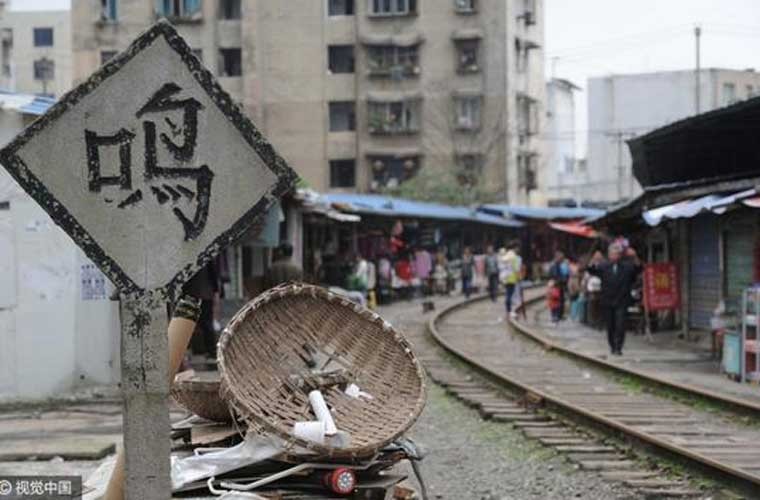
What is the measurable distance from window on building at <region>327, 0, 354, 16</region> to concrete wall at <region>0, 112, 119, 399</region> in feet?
159

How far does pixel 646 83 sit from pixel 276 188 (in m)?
65.1

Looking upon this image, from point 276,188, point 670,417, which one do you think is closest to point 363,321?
point 276,188

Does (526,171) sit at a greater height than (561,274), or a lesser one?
greater

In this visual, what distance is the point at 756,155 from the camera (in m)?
18.9

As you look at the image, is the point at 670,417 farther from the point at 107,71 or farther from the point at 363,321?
the point at 107,71

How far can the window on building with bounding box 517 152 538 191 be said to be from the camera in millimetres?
62688

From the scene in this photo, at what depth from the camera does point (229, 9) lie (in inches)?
2378

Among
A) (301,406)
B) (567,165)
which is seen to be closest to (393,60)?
(567,165)

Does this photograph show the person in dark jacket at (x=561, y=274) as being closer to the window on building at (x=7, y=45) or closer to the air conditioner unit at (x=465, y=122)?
the air conditioner unit at (x=465, y=122)

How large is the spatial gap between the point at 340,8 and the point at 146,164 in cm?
5760

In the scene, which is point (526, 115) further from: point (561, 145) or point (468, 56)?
point (561, 145)

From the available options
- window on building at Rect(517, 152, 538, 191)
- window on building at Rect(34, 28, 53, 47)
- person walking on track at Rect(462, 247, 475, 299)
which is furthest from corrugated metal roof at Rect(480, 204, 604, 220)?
window on building at Rect(34, 28, 53, 47)

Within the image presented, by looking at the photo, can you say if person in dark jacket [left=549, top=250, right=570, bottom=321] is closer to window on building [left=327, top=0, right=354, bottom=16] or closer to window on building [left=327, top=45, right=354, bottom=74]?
window on building [left=327, top=45, right=354, bottom=74]

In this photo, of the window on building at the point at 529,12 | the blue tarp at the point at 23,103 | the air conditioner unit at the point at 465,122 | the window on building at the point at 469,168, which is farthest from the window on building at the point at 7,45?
the blue tarp at the point at 23,103
